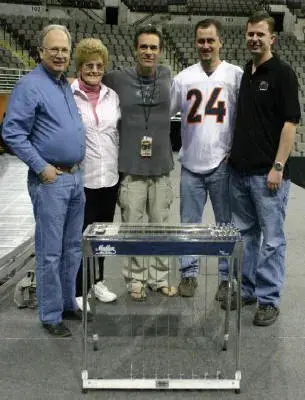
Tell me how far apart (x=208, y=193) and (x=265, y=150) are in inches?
20.4

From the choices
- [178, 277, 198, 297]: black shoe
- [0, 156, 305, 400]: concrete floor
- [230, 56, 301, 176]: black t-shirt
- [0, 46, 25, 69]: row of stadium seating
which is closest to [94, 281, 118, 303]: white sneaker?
Answer: [0, 156, 305, 400]: concrete floor

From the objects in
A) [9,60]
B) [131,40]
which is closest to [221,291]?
[9,60]

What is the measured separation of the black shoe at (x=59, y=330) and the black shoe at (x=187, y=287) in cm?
74

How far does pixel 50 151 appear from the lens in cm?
222

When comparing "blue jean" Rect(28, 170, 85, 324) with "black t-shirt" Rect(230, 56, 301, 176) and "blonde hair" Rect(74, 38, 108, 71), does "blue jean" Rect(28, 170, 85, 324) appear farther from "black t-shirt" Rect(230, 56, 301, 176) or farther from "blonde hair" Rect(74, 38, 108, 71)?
"black t-shirt" Rect(230, 56, 301, 176)

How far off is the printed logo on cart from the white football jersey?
1.03 m

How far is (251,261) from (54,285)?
1.01 meters

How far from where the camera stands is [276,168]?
7.89 feet

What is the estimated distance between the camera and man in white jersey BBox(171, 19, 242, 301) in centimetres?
263

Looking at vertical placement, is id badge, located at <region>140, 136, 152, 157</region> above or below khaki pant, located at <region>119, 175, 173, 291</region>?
above

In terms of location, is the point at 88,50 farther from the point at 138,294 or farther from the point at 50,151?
the point at 138,294

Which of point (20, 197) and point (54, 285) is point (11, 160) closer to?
point (20, 197)

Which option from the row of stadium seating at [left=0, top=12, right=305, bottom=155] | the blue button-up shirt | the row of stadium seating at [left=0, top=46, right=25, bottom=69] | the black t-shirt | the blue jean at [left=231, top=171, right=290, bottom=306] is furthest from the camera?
the row of stadium seating at [left=0, top=12, right=305, bottom=155]

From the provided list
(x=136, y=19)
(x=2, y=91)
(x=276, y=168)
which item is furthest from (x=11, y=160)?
(x=136, y=19)
